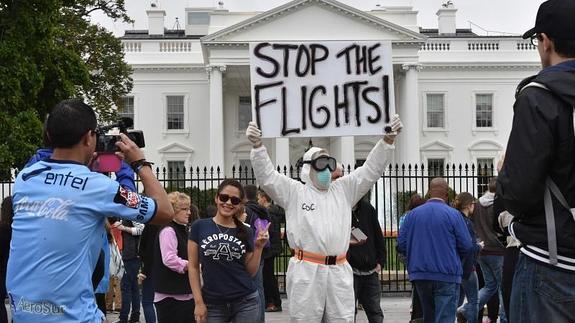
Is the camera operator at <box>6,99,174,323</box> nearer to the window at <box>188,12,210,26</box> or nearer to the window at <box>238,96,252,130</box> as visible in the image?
the window at <box>238,96,252,130</box>

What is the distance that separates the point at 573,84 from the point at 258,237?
3.39 metres

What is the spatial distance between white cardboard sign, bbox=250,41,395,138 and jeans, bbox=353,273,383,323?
2363 millimetres

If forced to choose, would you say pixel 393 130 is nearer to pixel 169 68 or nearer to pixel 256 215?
pixel 256 215

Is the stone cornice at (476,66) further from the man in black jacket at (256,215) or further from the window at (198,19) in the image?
the man in black jacket at (256,215)

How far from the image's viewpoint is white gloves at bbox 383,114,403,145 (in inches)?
238

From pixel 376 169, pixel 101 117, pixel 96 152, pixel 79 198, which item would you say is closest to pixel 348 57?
pixel 376 169

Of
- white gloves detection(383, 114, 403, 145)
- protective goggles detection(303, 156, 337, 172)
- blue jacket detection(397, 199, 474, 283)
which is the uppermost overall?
white gloves detection(383, 114, 403, 145)

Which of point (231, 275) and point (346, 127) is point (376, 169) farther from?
point (231, 275)

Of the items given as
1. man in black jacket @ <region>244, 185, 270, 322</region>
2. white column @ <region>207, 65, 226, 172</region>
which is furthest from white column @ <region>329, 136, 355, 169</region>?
man in black jacket @ <region>244, 185, 270, 322</region>

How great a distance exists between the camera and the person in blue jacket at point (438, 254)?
7.37 metres

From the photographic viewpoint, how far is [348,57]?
21.7 ft

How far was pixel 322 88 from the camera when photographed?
6527 mm

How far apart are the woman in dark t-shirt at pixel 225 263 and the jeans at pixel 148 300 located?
3367 mm

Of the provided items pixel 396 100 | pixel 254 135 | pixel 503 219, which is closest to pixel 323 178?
pixel 254 135
